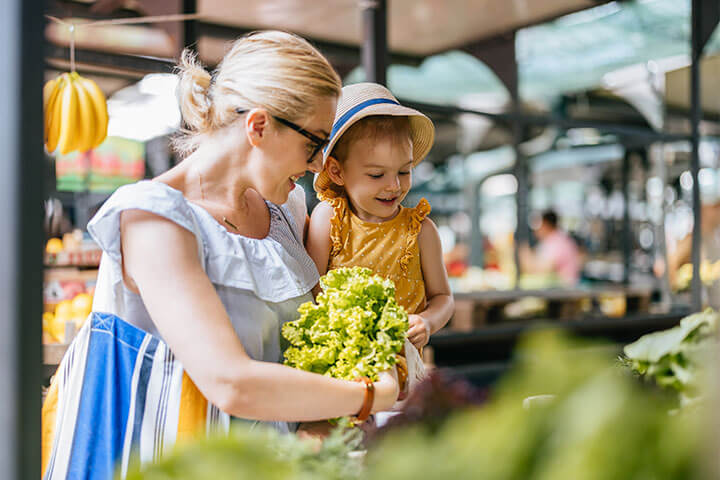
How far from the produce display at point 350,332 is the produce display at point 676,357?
45 cm

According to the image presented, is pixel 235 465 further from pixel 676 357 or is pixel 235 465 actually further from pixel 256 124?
pixel 256 124

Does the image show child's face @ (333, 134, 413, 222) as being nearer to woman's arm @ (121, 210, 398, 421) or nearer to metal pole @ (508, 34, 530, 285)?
woman's arm @ (121, 210, 398, 421)

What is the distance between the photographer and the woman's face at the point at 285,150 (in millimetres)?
1397

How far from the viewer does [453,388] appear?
784 mm

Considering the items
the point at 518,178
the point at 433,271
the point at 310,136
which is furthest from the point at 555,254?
the point at 310,136

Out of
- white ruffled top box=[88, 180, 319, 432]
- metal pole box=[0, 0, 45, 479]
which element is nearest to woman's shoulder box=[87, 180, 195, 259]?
white ruffled top box=[88, 180, 319, 432]

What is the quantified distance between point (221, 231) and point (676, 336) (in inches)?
34.9

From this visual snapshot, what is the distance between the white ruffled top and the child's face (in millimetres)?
355

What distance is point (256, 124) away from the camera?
1.37m

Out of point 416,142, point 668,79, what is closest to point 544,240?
point 668,79

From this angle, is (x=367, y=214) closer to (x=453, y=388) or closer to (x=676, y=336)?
(x=676, y=336)

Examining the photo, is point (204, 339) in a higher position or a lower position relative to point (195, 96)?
lower

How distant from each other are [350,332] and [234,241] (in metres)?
0.32

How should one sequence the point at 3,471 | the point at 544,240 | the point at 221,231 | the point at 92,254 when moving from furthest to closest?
1. the point at 544,240
2. the point at 92,254
3. the point at 221,231
4. the point at 3,471
